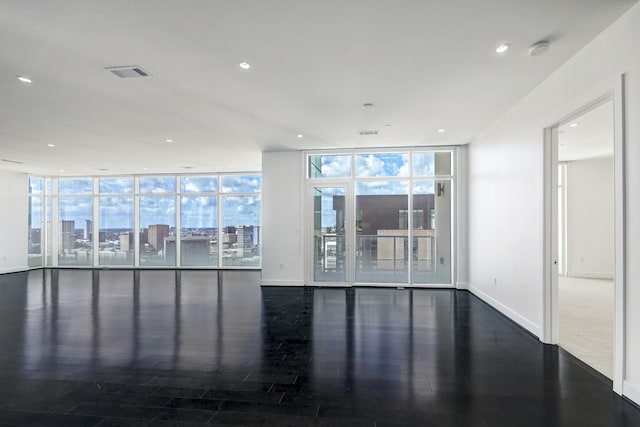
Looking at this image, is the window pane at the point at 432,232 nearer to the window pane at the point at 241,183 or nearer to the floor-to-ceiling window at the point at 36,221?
the window pane at the point at 241,183

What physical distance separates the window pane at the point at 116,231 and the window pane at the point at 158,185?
593 millimetres

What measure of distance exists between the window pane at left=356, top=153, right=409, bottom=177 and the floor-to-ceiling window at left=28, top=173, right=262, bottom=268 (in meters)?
3.89

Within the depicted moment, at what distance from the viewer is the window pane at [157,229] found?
996 cm

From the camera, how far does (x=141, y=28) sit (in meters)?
2.58

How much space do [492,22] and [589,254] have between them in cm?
851

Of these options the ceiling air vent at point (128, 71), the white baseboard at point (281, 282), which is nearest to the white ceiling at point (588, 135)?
the ceiling air vent at point (128, 71)

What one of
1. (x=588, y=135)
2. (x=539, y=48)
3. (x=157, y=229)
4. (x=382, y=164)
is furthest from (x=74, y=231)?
(x=588, y=135)

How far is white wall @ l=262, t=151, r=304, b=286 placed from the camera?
6.99 metres

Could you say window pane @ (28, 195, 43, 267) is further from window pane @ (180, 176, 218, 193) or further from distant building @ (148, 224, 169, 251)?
window pane @ (180, 176, 218, 193)

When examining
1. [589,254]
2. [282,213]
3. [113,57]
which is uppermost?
[113,57]

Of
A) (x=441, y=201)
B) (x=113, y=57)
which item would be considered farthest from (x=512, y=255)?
(x=113, y=57)

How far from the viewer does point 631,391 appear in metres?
2.44

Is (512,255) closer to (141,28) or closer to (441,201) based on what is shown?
(441,201)

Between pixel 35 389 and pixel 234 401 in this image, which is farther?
pixel 35 389
